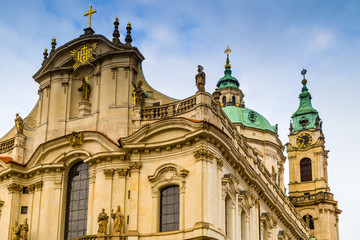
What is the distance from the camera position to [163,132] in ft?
110

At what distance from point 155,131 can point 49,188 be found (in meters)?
7.45

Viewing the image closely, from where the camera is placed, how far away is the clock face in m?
72.9

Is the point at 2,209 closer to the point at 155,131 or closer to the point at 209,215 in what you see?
the point at 155,131

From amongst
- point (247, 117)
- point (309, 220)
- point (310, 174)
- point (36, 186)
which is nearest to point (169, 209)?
point (36, 186)

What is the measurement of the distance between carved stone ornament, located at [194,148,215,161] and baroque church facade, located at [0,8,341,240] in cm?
5

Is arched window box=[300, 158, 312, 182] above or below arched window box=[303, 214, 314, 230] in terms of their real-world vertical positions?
above

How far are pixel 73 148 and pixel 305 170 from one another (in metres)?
41.1

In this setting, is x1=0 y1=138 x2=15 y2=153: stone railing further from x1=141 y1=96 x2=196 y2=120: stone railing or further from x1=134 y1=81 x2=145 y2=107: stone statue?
x1=141 y1=96 x2=196 y2=120: stone railing

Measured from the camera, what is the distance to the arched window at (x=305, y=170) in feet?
235

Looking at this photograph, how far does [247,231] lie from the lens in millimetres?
37031

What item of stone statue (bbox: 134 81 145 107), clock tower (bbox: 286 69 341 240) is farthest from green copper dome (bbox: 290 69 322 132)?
stone statue (bbox: 134 81 145 107)

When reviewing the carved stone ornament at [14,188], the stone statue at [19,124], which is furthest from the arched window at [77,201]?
the stone statue at [19,124]

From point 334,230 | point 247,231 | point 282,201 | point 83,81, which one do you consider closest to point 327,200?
point 334,230

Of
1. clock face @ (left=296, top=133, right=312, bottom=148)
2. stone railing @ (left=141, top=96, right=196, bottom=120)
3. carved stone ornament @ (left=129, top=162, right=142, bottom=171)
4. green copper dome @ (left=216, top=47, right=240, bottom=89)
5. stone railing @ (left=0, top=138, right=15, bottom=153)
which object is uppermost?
green copper dome @ (left=216, top=47, right=240, bottom=89)
